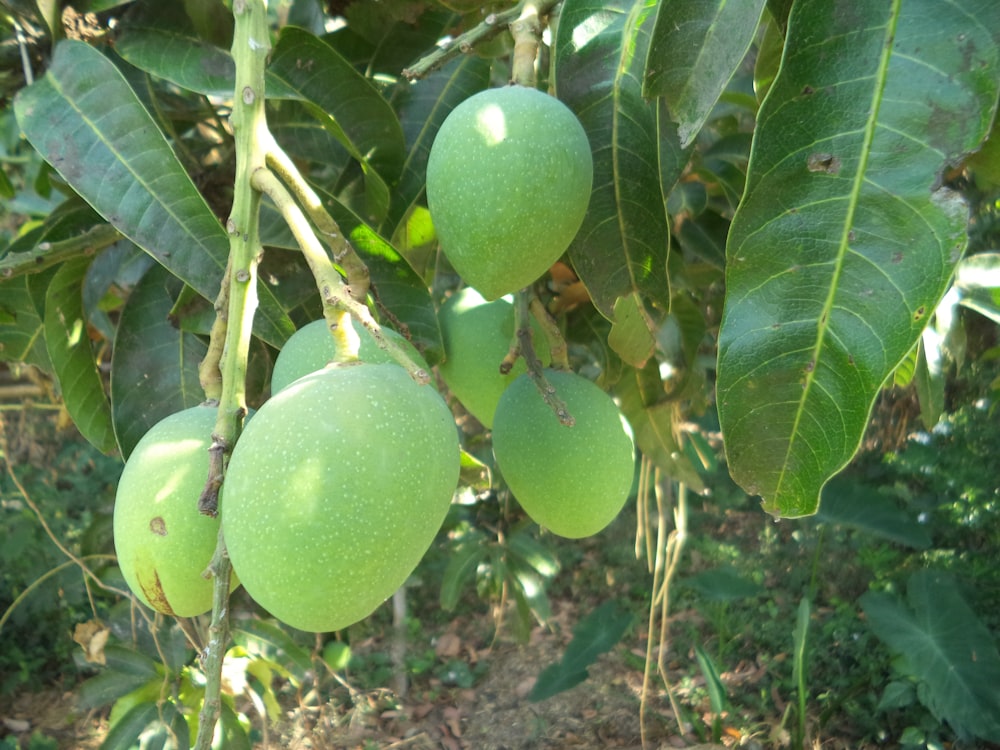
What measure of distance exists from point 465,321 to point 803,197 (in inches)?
21.0

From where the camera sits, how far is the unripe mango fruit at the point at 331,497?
1.82 ft

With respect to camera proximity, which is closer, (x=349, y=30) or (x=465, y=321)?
(x=465, y=321)

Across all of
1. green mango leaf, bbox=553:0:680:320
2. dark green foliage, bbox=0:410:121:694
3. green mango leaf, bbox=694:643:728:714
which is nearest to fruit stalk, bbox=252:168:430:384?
green mango leaf, bbox=553:0:680:320

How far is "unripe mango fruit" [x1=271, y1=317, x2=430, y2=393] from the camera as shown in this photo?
2.32 feet

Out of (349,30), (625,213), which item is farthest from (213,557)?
(349,30)

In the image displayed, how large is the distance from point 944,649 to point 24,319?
126 inches

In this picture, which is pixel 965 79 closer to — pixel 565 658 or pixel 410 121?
pixel 410 121

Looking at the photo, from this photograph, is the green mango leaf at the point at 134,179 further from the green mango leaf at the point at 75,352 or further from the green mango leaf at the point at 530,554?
the green mango leaf at the point at 530,554

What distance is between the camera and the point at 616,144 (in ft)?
2.60

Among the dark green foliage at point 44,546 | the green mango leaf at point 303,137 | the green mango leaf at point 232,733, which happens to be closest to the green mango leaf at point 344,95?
the green mango leaf at point 303,137

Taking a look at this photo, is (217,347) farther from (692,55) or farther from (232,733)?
(232,733)

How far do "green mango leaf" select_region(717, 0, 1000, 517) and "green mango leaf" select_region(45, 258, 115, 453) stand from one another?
2.86 ft

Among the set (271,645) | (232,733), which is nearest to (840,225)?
(232,733)

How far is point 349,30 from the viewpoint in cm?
127
